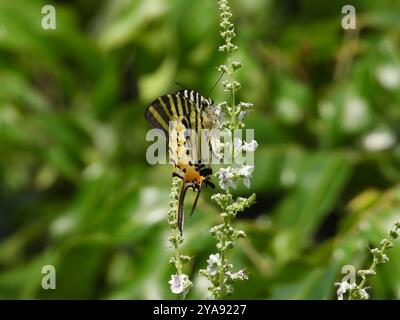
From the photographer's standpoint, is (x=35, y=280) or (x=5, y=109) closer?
(x=35, y=280)

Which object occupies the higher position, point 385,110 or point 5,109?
point 5,109

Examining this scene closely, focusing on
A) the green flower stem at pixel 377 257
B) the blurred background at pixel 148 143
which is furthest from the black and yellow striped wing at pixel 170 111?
the blurred background at pixel 148 143

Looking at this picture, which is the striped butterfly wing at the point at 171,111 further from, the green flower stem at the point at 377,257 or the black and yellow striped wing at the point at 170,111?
the green flower stem at the point at 377,257

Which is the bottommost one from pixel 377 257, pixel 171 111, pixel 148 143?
pixel 377 257

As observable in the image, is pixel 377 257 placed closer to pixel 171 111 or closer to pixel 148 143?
pixel 171 111

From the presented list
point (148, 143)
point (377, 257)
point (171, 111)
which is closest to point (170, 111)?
point (171, 111)
